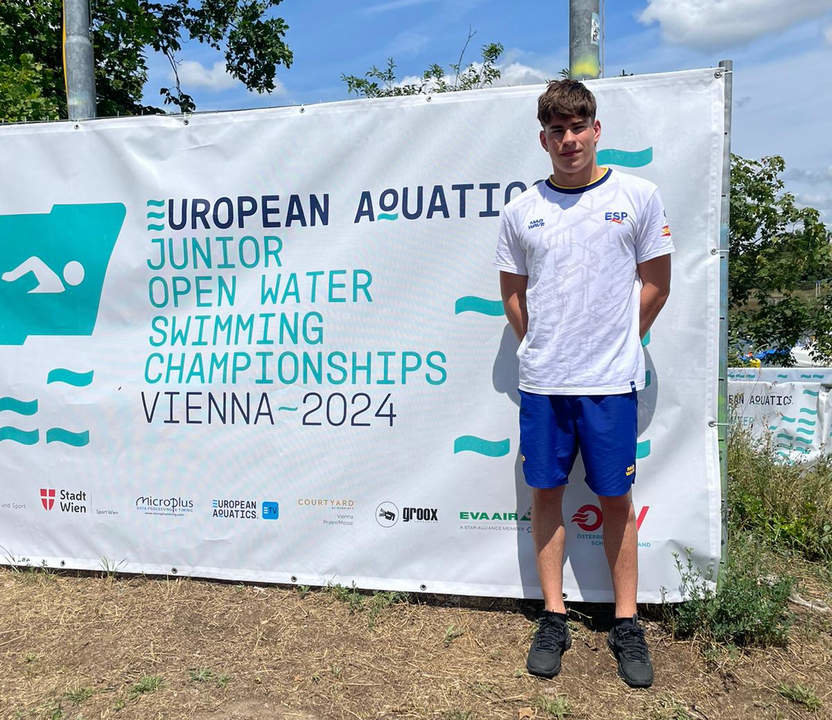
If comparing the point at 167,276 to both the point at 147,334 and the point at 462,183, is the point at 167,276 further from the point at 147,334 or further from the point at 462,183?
the point at 462,183

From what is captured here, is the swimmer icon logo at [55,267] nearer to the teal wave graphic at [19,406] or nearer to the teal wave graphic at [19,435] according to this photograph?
the teal wave graphic at [19,406]

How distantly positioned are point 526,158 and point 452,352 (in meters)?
0.95

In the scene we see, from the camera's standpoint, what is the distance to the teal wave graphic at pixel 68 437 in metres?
3.82

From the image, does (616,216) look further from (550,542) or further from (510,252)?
(550,542)

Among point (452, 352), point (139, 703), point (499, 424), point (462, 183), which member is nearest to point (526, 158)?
point (462, 183)

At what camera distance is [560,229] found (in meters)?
2.77

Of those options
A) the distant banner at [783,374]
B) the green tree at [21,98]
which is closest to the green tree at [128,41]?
the green tree at [21,98]

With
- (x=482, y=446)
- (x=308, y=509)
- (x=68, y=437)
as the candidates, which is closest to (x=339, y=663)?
→ (x=308, y=509)

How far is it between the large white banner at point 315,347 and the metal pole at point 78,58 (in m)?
0.28

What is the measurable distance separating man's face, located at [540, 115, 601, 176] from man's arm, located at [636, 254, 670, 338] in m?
0.45

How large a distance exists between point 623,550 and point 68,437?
288cm

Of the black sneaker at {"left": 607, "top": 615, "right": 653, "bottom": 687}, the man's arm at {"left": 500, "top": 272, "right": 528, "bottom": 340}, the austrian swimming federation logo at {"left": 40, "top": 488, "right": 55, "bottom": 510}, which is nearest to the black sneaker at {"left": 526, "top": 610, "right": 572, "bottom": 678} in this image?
the black sneaker at {"left": 607, "top": 615, "right": 653, "bottom": 687}

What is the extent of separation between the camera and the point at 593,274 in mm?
2762

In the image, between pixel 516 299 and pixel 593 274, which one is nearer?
pixel 593 274
